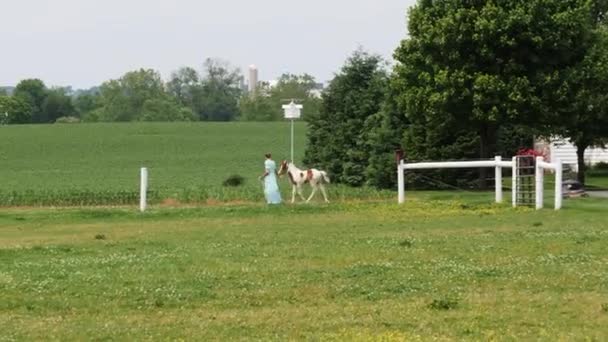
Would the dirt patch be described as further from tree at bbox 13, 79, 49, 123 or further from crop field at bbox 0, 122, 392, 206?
tree at bbox 13, 79, 49, 123

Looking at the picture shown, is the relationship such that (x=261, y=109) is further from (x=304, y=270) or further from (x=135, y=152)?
(x=304, y=270)

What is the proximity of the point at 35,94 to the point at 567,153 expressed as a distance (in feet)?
395

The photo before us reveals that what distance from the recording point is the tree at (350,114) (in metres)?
42.9

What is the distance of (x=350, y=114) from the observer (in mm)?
44562

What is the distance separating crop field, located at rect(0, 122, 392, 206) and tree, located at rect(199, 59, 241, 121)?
66741mm

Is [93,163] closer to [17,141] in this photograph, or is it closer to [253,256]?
[17,141]

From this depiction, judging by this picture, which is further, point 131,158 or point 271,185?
point 131,158

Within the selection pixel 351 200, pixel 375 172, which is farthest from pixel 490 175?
pixel 351 200

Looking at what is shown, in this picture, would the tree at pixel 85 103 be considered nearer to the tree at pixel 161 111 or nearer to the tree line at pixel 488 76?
the tree at pixel 161 111

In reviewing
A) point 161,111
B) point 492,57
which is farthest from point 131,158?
point 161,111

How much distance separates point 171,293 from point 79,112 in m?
164

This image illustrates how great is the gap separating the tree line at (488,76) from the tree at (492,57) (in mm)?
32

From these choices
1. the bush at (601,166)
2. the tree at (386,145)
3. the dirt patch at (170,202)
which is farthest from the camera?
the bush at (601,166)


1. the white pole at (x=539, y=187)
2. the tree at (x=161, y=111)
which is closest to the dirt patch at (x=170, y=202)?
the white pole at (x=539, y=187)
